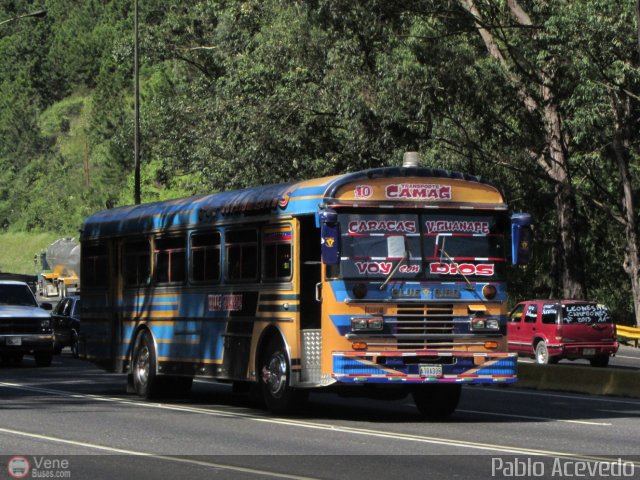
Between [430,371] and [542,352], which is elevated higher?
[542,352]

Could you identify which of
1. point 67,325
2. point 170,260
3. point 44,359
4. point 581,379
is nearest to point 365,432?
point 170,260

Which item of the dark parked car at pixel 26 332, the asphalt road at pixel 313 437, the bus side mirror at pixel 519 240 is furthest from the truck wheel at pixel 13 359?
the bus side mirror at pixel 519 240

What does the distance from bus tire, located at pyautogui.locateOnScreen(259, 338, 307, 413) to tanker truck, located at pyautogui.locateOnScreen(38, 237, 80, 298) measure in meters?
68.3

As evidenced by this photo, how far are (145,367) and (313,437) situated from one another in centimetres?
729

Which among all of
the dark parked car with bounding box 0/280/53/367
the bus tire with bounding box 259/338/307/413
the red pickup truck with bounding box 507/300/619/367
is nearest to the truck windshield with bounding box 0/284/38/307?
the dark parked car with bounding box 0/280/53/367

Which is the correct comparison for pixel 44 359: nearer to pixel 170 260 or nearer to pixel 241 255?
pixel 170 260

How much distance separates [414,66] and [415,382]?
27.7 m

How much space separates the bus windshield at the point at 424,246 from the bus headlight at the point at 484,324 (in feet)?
1.71

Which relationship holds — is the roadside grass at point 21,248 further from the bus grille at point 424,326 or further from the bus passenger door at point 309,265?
the bus grille at point 424,326

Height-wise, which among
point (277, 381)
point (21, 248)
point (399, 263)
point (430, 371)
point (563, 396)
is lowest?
point (563, 396)

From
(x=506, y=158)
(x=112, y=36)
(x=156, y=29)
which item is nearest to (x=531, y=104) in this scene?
(x=506, y=158)

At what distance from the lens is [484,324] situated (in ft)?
60.3

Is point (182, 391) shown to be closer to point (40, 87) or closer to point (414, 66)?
point (414, 66)

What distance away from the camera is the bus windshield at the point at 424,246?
1795 cm
